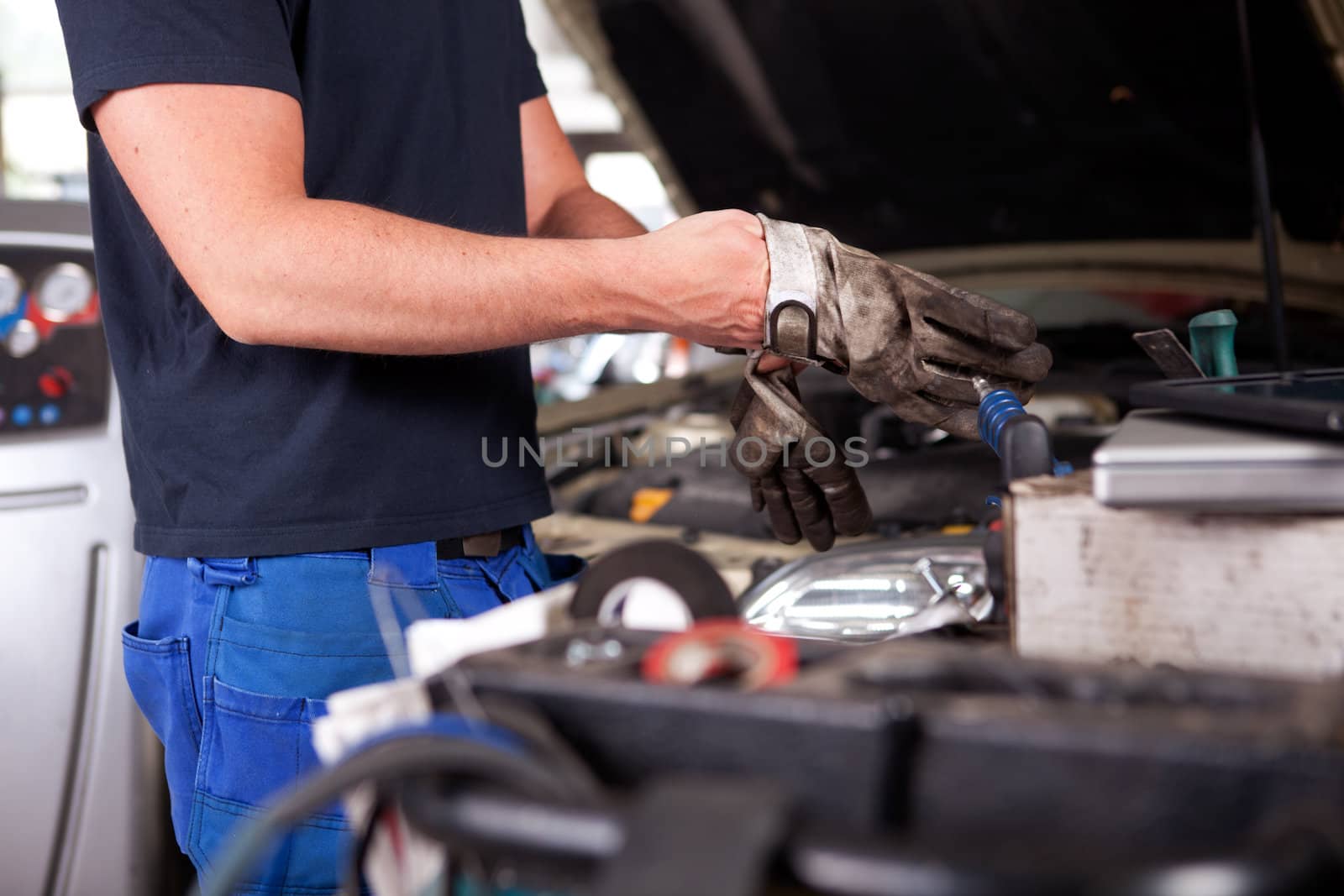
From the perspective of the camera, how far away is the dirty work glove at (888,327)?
86 cm

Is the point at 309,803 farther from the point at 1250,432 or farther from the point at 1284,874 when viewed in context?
the point at 1250,432

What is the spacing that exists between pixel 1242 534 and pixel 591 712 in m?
0.37

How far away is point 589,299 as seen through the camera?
2.74 feet

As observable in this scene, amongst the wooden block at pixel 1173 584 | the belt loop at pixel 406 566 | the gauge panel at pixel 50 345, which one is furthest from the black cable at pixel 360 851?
the gauge panel at pixel 50 345

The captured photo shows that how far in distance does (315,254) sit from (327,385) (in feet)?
0.67

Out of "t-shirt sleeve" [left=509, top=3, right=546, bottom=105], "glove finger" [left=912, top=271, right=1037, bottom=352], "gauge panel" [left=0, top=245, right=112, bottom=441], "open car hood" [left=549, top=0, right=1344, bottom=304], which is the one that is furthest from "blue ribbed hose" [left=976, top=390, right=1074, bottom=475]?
"gauge panel" [left=0, top=245, right=112, bottom=441]

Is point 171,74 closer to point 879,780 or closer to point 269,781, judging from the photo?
point 269,781

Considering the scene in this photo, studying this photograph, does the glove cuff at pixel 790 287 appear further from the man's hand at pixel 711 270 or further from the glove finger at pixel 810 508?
the glove finger at pixel 810 508

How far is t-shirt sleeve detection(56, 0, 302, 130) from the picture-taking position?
0.76 metres

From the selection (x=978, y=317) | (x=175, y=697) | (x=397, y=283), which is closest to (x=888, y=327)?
(x=978, y=317)

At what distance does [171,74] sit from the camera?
767mm

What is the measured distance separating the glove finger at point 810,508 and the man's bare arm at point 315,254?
0.24m

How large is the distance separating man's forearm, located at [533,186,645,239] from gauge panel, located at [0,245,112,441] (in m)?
0.67

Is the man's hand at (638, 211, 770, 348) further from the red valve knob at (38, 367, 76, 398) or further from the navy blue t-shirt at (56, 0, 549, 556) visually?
the red valve knob at (38, 367, 76, 398)
